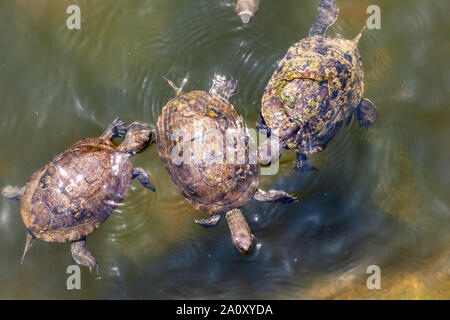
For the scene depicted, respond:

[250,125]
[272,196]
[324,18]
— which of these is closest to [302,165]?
[272,196]

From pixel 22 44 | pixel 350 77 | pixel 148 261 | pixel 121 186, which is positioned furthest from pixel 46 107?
pixel 350 77

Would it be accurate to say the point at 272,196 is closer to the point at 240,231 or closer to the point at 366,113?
the point at 240,231

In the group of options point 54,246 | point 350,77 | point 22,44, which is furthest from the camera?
point 22,44

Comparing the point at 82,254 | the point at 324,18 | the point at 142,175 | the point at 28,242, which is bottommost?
the point at 82,254

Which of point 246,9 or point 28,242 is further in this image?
point 246,9

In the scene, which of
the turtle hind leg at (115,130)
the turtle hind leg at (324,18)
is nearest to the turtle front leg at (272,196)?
the turtle hind leg at (115,130)

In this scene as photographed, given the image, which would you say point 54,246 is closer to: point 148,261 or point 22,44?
point 148,261

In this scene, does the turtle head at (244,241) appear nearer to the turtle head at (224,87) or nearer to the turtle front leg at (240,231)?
the turtle front leg at (240,231)
